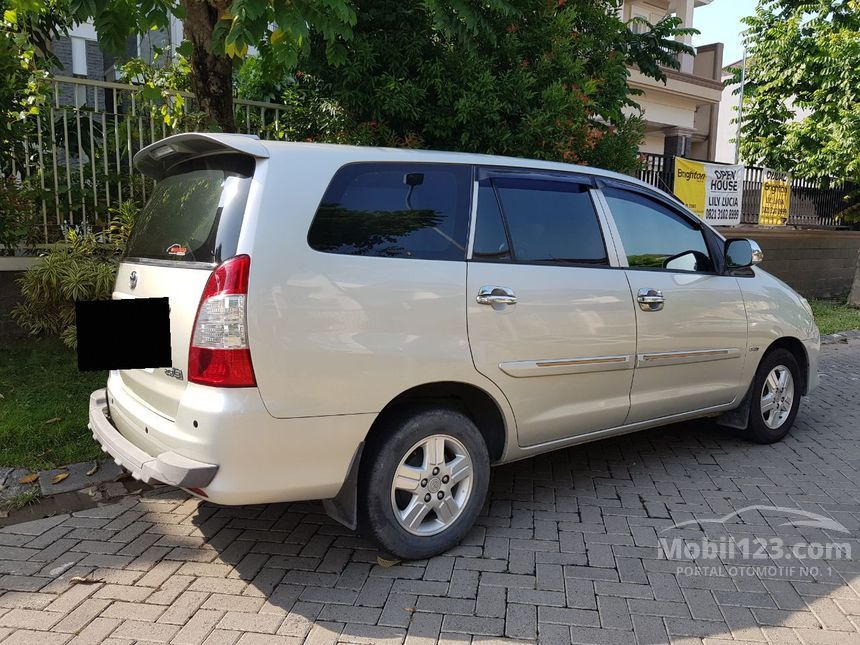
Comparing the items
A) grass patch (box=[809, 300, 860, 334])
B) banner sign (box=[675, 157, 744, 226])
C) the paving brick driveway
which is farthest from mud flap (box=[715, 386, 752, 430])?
banner sign (box=[675, 157, 744, 226])

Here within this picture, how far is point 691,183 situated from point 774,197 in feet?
9.48

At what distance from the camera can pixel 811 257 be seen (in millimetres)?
14258

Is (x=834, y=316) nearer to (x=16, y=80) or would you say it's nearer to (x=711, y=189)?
(x=711, y=189)

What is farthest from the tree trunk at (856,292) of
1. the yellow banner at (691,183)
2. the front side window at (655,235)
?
the front side window at (655,235)

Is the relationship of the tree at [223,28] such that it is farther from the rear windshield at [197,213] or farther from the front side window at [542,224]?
the front side window at [542,224]

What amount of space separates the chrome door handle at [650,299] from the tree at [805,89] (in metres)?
11.0

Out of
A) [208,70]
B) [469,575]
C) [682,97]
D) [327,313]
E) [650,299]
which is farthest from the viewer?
[682,97]

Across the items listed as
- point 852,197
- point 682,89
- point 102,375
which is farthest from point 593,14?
point 682,89

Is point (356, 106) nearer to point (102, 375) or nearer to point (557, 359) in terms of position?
point (102, 375)

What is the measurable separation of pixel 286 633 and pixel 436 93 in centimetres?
504

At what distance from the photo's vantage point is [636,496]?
4.13 metres

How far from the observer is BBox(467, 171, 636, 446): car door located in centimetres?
338

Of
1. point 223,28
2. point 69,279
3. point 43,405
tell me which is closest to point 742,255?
point 223,28

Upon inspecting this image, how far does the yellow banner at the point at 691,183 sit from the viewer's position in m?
12.0
